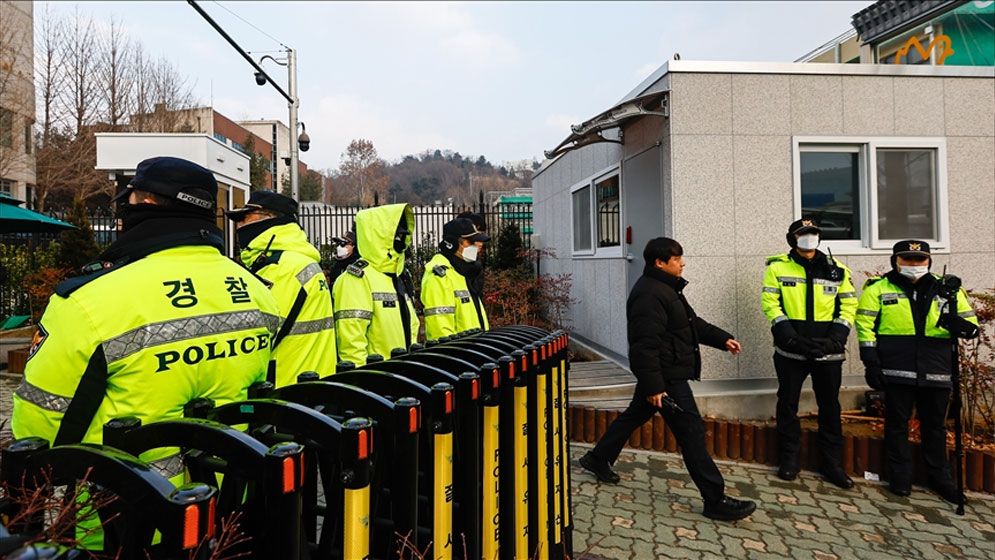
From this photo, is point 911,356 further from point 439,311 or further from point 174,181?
point 174,181

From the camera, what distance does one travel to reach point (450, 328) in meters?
5.22

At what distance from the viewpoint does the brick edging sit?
5.29 meters

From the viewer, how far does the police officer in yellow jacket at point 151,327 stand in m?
1.69

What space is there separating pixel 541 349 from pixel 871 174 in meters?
5.72

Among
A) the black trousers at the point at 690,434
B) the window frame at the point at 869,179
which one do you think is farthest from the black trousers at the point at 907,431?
the window frame at the point at 869,179

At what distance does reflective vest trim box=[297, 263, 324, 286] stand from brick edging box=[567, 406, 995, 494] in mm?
3076

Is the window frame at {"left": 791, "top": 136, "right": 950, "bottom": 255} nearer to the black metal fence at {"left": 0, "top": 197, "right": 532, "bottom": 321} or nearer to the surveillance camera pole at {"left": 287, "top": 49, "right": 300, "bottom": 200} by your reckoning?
the black metal fence at {"left": 0, "top": 197, "right": 532, "bottom": 321}

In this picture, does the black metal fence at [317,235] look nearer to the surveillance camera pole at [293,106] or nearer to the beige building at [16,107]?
the surveillance camera pole at [293,106]

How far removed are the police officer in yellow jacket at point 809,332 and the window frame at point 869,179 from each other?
1.23 meters

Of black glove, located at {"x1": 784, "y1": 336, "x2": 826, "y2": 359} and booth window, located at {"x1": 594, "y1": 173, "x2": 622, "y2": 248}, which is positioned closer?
black glove, located at {"x1": 784, "y1": 336, "x2": 826, "y2": 359}

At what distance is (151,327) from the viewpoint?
5.81 feet

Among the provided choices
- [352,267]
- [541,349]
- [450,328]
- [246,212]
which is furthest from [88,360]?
[450,328]

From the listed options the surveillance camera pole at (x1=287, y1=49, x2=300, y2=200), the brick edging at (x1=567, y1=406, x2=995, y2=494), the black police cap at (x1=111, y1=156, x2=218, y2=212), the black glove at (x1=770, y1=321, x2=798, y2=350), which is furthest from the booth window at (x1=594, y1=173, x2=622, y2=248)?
the surveillance camera pole at (x1=287, y1=49, x2=300, y2=200)

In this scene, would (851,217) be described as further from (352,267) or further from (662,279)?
(352,267)
